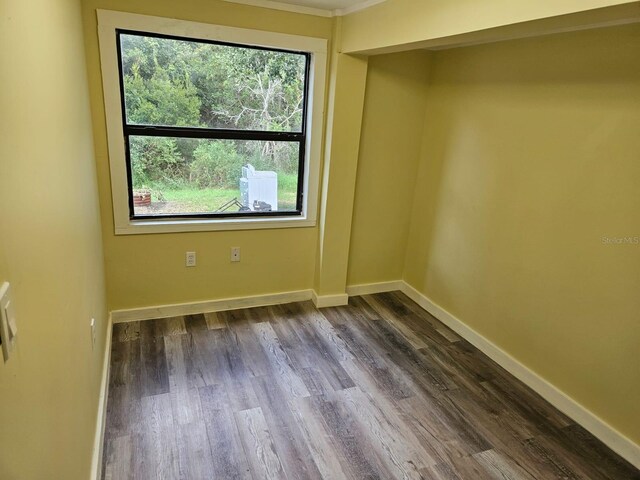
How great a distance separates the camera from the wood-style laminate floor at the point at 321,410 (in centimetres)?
191

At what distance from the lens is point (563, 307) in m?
2.32

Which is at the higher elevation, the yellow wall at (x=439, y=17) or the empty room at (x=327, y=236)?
the yellow wall at (x=439, y=17)

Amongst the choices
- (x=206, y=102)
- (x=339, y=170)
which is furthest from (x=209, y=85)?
(x=339, y=170)

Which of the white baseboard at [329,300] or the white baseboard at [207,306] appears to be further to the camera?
the white baseboard at [329,300]

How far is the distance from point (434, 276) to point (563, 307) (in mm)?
1140

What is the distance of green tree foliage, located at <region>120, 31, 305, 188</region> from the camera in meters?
2.56

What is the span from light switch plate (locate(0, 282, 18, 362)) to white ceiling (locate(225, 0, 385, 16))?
2.42m

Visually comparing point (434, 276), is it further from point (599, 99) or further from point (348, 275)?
point (599, 99)

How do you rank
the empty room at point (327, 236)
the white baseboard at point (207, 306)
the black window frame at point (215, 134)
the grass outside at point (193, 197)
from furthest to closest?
the white baseboard at point (207, 306) → the grass outside at point (193, 197) → the black window frame at point (215, 134) → the empty room at point (327, 236)

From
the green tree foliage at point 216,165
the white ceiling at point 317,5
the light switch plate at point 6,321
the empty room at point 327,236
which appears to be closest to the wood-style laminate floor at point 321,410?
the empty room at point 327,236

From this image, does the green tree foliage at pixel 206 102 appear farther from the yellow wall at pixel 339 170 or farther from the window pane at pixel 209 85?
the yellow wall at pixel 339 170

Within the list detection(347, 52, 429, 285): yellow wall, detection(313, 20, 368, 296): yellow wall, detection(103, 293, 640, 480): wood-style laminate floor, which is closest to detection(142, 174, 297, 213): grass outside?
detection(313, 20, 368, 296): yellow wall

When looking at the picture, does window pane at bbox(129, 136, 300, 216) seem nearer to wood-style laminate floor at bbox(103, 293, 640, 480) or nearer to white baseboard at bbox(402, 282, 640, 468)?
wood-style laminate floor at bbox(103, 293, 640, 480)

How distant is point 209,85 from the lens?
8.94ft
